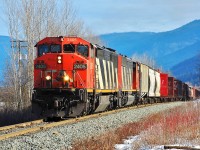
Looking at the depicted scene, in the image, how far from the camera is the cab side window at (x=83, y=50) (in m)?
16.8

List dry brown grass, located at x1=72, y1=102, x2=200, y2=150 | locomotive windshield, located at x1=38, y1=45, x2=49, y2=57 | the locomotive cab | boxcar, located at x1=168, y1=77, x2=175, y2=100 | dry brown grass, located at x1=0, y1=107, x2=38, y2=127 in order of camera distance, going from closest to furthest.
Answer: dry brown grass, located at x1=72, y1=102, x2=200, y2=150, the locomotive cab, locomotive windshield, located at x1=38, y1=45, x2=49, y2=57, dry brown grass, located at x1=0, y1=107, x2=38, y2=127, boxcar, located at x1=168, y1=77, x2=175, y2=100

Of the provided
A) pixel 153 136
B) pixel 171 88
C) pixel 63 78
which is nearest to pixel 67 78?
pixel 63 78

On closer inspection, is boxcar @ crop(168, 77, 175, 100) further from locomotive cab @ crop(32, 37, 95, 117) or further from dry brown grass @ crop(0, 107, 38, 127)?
locomotive cab @ crop(32, 37, 95, 117)

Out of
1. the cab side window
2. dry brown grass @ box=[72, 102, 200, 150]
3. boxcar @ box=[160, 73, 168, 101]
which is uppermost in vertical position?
the cab side window

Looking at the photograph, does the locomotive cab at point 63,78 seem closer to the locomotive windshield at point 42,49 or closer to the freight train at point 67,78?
the freight train at point 67,78

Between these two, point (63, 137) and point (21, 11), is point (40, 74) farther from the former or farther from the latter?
point (21, 11)

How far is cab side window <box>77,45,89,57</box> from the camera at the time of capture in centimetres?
1675

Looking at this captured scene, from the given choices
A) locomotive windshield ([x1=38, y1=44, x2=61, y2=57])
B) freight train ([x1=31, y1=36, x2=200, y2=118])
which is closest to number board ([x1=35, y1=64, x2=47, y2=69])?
freight train ([x1=31, y1=36, x2=200, y2=118])

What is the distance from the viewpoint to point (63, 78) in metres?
16.3

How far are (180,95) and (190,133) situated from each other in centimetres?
5058

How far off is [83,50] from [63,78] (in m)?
1.47

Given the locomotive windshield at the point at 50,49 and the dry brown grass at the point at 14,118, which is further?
the dry brown grass at the point at 14,118

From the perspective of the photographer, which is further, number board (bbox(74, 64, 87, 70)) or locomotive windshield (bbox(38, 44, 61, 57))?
locomotive windshield (bbox(38, 44, 61, 57))

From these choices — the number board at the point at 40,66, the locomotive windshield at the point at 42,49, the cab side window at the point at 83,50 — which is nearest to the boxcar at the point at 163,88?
the cab side window at the point at 83,50
